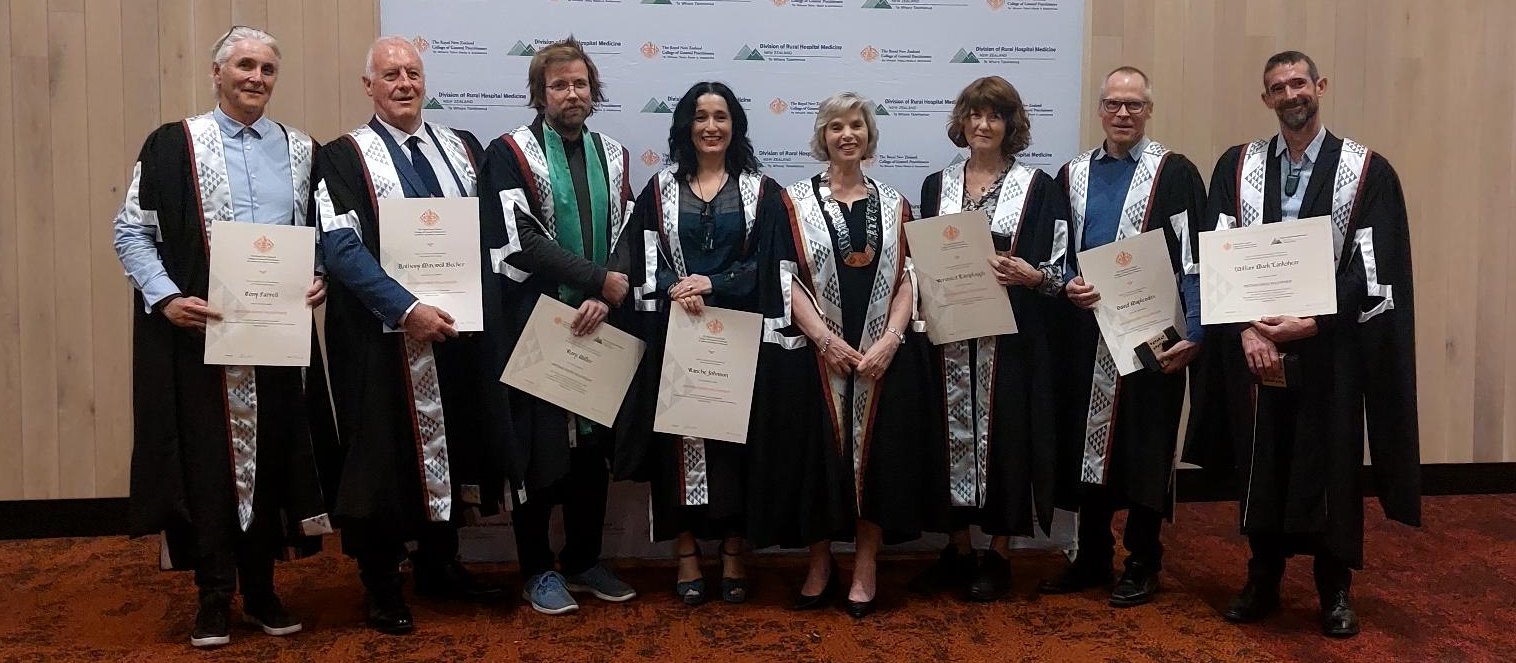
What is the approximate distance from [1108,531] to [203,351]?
267cm

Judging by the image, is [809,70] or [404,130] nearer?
[404,130]

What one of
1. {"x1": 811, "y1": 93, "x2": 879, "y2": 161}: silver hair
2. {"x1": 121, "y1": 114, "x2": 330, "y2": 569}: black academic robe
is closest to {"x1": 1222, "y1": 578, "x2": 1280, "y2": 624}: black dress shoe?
{"x1": 811, "y1": 93, "x2": 879, "y2": 161}: silver hair

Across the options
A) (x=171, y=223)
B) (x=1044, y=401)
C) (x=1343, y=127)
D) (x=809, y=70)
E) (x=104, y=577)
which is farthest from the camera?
(x=1343, y=127)

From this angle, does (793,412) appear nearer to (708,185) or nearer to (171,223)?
(708,185)

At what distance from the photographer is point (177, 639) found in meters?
3.08

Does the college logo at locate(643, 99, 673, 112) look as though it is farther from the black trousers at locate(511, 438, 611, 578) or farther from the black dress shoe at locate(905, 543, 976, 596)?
the black dress shoe at locate(905, 543, 976, 596)

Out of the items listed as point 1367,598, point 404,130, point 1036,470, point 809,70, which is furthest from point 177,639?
point 1367,598

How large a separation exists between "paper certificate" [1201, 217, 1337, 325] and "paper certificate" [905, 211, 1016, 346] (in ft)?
1.79

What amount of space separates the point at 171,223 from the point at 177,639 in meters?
1.14

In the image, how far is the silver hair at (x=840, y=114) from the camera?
321 cm

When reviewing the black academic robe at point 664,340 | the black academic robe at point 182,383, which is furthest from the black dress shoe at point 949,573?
the black academic robe at point 182,383

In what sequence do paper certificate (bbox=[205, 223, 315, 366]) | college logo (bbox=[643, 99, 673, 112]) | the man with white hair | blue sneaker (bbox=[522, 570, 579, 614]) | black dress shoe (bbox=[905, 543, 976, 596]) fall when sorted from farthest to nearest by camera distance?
college logo (bbox=[643, 99, 673, 112])
black dress shoe (bbox=[905, 543, 976, 596])
blue sneaker (bbox=[522, 570, 579, 614])
the man with white hair
paper certificate (bbox=[205, 223, 315, 366])

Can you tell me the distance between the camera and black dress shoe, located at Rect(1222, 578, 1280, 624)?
3.19m

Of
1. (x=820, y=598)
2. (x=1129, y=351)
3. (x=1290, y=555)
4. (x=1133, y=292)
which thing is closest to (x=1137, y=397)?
(x=1129, y=351)
